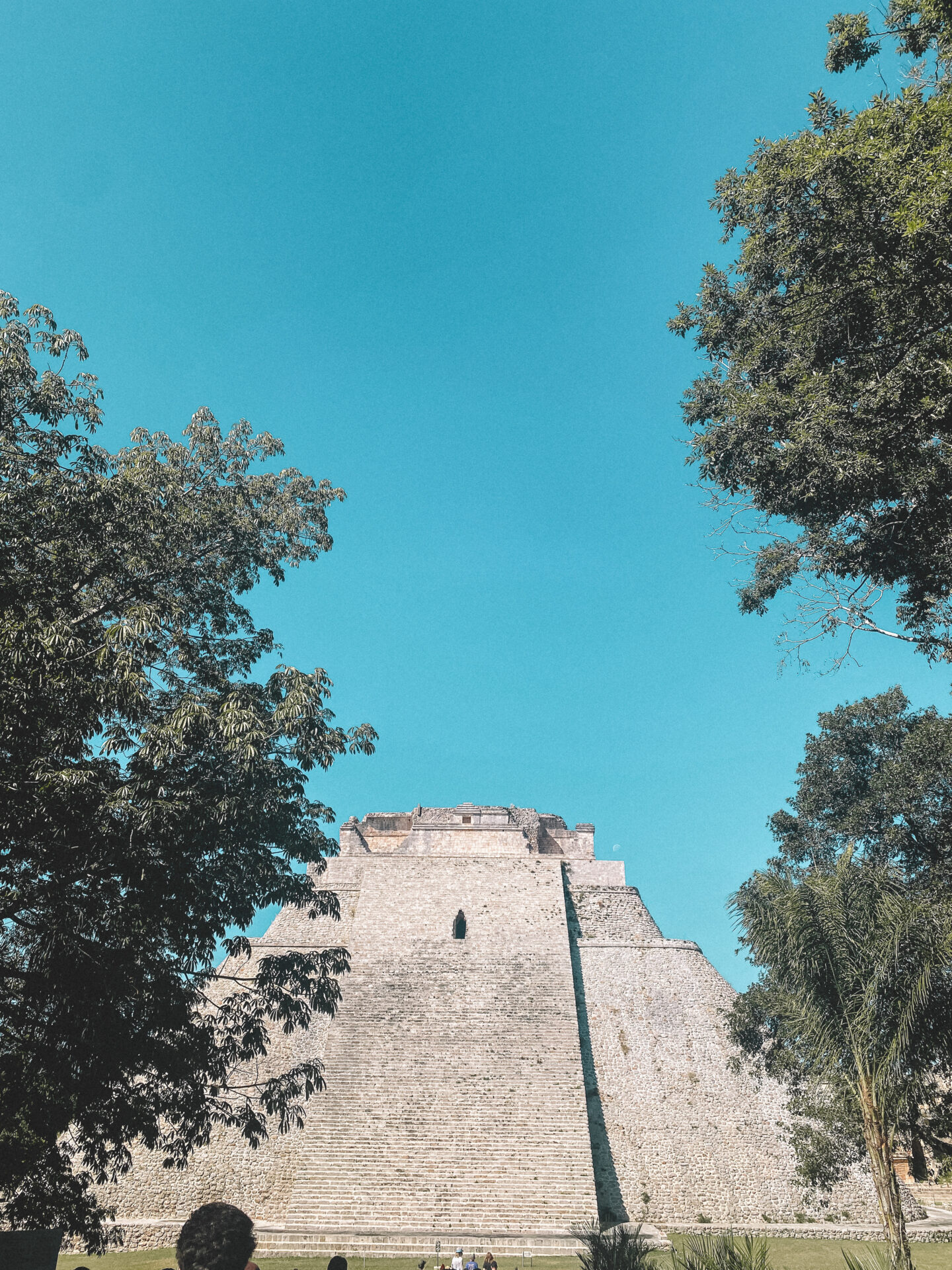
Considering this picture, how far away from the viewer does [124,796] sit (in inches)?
307

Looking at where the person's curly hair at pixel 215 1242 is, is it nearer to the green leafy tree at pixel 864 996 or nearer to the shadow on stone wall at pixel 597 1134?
the green leafy tree at pixel 864 996

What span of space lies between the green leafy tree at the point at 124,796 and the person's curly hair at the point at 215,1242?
5369mm

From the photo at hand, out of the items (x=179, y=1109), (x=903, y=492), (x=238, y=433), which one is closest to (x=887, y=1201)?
(x=903, y=492)

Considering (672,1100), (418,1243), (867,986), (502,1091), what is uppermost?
(867,986)

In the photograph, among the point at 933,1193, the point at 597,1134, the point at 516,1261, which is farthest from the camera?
the point at 597,1134

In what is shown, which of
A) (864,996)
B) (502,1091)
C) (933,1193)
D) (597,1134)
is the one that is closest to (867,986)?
(864,996)

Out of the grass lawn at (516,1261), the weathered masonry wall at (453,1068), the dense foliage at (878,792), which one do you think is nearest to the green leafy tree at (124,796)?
the grass lawn at (516,1261)

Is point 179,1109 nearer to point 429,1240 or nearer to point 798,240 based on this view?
point 429,1240

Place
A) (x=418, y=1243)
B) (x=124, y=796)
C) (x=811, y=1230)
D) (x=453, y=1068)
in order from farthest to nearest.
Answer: (x=453, y=1068)
(x=811, y=1230)
(x=418, y=1243)
(x=124, y=796)

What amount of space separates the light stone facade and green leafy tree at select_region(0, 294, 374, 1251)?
509cm

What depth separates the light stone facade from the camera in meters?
14.0

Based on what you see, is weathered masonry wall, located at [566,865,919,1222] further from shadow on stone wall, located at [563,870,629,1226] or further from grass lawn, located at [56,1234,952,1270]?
grass lawn, located at [56,1234,952,1270]

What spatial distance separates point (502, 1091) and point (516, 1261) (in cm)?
389

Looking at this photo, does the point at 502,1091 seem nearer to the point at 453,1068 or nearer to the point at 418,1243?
the point at 453,1068
